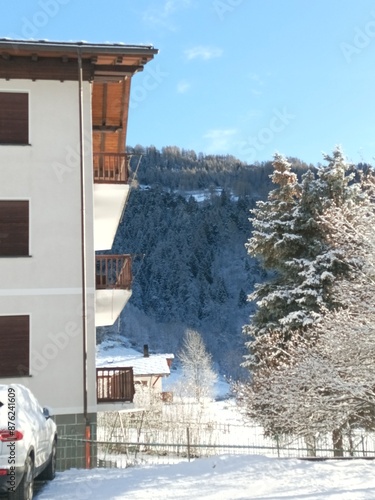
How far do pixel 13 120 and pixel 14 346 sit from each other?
603 cm

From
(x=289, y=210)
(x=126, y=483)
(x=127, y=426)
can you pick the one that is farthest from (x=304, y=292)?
(x=127, y=426)

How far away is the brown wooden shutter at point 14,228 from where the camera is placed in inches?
621

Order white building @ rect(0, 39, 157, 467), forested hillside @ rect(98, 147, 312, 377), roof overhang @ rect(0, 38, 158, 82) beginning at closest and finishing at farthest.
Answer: white building @ rect(0, 39, 157, 467) → roof overhang @ rect(0, 38, 158, 82) → forested hillside @ rect(98, 147, 312, 377)

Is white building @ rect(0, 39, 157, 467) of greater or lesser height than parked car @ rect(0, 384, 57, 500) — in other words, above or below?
above

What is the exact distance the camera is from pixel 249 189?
182 metres

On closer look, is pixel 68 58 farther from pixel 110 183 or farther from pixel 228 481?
pixel 228 481

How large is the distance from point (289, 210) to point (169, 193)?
534 ft

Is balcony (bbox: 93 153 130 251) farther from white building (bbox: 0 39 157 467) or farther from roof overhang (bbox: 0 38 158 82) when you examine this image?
roof overhang (bbox: 0 38 158 82)

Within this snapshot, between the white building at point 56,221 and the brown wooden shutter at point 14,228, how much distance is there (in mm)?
26

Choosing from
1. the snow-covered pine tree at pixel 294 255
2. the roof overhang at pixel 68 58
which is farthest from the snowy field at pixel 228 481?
the snow-covered pine tree at pixel 294 255

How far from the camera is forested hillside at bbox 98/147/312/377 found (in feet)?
446

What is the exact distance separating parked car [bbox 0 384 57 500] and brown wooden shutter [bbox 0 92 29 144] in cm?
927

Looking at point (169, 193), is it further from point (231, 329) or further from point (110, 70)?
point (110, 70)

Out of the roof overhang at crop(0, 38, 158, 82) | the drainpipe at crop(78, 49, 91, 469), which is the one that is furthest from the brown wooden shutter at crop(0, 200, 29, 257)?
the roof overhang at crop(0, 38, 158, 82)
